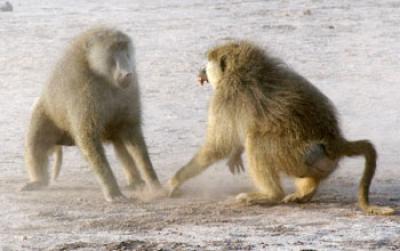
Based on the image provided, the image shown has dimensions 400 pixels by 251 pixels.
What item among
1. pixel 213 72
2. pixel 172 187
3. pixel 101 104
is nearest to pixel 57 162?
pixel 101 104

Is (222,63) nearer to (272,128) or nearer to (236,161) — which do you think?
(272,128)

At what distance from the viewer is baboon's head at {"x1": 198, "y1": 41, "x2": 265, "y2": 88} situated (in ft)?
21.6

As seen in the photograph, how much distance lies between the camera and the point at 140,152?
7.19 metres

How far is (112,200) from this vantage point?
679cm

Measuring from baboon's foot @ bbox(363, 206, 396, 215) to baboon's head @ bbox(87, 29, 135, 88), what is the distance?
1643mm

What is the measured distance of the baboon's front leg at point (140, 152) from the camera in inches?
282

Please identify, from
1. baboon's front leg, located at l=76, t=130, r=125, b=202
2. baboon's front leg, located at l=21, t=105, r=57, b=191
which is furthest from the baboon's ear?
baboon's front leg, located at l=21, t=105, r=57, b=191

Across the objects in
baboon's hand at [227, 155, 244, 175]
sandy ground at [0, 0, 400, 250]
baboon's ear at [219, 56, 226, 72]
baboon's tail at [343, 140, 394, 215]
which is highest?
baboon's ear at [219, 56, 226, 72]

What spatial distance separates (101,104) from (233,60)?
88cm

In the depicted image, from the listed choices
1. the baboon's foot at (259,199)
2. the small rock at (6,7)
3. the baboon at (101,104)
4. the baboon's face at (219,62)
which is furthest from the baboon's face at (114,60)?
the small rock at (6,7)

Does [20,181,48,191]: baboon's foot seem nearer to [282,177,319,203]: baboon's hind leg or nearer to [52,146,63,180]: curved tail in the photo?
[52,146,63,180]: curved tail

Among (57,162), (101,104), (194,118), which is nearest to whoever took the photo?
(101,104)

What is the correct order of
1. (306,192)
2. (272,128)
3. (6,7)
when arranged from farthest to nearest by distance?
(6,7), (306,192), (272,128)

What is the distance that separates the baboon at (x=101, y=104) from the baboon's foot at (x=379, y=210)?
1506 millimetres
